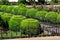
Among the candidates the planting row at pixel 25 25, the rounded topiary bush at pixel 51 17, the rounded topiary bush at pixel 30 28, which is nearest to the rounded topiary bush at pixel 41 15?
the rounded topiary bush at pixel 51 17

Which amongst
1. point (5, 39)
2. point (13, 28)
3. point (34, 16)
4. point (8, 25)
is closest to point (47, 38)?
point (5, 39)

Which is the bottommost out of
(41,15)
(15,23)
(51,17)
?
A: (41,15)

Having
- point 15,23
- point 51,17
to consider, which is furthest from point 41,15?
point 15,23

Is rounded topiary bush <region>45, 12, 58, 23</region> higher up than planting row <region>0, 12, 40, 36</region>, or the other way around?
planting row <region>0, 12, 40, 36</region>

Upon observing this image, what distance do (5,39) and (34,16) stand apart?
6558mm

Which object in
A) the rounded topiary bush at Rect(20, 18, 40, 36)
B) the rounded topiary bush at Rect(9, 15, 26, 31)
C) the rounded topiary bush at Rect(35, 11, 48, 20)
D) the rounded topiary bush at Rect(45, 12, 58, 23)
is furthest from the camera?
the rounded topiary bush at Rect(35, 11, 48, 20)

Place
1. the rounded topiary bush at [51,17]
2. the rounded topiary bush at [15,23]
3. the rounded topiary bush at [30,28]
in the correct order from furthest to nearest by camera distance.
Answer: the rounded topiary bush at [51,17] < the rounded topiary bush at [15,23] < the rounded topiary bush at [30,28]

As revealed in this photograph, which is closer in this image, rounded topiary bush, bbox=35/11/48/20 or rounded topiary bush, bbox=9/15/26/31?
rounded topiary bush, bbox=9/15/26/31

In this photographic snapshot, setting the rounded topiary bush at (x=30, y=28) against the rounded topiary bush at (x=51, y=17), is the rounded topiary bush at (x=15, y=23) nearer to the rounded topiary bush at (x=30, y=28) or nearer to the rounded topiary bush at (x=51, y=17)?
the rounded topiary bush at (x=30, y=28)

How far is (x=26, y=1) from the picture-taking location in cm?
3152

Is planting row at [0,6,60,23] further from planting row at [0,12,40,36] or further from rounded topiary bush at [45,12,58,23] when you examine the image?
planting row at [0,12,40,36]

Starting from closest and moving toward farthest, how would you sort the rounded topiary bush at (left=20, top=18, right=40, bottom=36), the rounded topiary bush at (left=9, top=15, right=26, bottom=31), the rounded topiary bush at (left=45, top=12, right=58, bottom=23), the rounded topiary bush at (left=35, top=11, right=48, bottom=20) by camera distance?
the rounded topiary bush at (left=20, top=18, right=40, bottom=36) → the rounded topiary bush at (left=9, top=15, right=26, bottom=31) → the rounded topiary bush at (left=45, top=12, right=58, bottom=23) → the rounded topiary bush at (left=35, top=11, right=48, bottom=20)

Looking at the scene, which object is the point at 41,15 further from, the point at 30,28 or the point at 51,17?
the point at 30,28

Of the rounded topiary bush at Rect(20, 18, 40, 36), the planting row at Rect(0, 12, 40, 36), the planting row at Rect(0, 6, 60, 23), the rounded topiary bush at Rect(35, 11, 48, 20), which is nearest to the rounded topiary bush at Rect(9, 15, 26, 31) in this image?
the planting row at Rect(0, 12, 40, 36)
